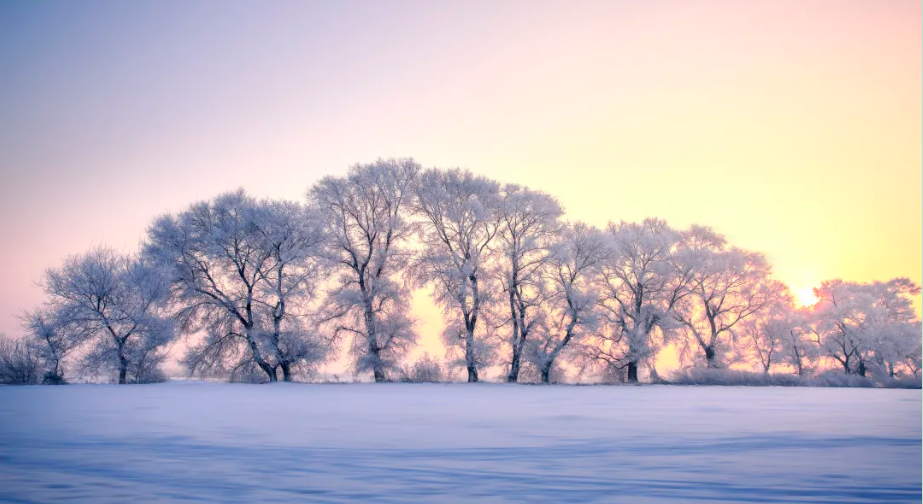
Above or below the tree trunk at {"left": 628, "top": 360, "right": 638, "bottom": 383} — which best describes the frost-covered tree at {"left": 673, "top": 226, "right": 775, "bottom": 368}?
above

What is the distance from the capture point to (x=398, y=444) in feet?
22.7

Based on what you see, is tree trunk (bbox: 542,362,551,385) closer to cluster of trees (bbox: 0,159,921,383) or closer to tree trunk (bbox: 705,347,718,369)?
cluster of trees (bbox: 0,159,921,383)

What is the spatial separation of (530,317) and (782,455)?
25.0m

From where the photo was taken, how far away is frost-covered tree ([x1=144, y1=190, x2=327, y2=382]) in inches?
1179

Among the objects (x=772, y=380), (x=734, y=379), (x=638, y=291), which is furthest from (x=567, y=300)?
(x=772, y=380)

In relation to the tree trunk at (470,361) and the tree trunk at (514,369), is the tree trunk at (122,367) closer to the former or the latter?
the tree trunk at (470,361)

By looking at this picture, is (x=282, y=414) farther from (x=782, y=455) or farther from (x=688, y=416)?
(x=782, y=455)

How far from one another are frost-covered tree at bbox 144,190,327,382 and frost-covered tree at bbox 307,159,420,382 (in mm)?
1298

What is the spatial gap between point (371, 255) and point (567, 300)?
1031cm

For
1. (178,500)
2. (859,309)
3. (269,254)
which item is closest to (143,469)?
(178,500)

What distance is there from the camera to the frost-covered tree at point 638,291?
3195 centimetres

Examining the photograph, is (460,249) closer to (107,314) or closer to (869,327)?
(107,314)

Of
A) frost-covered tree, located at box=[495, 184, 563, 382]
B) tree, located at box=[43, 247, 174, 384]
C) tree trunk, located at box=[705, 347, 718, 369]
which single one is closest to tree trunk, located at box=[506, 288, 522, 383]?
frost-covered tree, located at box=[495, 184, 563, 382]

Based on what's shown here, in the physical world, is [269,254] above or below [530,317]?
above
